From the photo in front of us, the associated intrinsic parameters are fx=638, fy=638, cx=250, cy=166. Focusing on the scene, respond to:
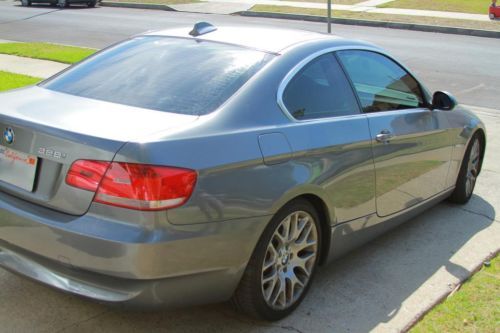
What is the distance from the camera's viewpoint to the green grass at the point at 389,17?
20203mm

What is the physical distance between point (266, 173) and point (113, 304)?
0.98 m

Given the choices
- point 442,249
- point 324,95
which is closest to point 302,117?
point 324,95

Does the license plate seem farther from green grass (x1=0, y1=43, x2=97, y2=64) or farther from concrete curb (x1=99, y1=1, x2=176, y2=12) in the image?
concrete curb (x1=99, y1=1, x2=176, y2=12)

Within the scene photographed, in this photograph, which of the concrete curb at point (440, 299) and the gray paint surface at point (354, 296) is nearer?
the gray paint surface at point (354, 296)

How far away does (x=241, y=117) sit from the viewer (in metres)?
3.27

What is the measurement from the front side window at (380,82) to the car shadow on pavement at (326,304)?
3.46 ft

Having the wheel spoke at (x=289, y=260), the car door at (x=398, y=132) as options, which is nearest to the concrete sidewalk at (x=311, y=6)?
the car door at (x=398, y=132)

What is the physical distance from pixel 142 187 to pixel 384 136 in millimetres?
1907

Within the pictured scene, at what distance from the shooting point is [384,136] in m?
4.15

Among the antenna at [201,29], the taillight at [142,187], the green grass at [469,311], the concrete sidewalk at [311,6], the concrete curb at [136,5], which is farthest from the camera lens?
the concrete curb at [136,5]

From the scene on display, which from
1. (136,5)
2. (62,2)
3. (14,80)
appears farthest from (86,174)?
(62,2)

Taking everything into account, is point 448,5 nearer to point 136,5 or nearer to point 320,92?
point 136,5

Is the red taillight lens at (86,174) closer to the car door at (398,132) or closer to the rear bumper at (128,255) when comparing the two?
the rear bumper at (128,255)

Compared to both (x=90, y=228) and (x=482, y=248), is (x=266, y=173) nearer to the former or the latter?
(x=90, y=228)
